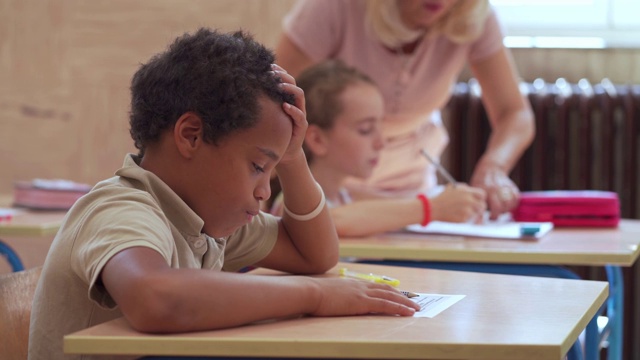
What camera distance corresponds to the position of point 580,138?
3885 millimetres

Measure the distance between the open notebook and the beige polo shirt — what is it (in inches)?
42.6

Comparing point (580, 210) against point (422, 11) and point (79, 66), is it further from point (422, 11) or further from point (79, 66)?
point (79, 66)

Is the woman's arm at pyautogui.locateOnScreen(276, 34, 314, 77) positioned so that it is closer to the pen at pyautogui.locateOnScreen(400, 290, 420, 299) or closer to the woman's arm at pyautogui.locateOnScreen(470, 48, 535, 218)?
the woman's arm at pyautogui.locateOnScreen(470, 48, 535, 218)

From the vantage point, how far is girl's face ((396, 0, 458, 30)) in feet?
8.89

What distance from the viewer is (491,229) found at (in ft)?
8.27

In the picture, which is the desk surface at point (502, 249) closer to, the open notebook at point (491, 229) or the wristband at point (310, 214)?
the open notebook at point (491, 229)

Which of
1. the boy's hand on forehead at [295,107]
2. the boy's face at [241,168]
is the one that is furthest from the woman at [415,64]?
the boy's face at [241,168]

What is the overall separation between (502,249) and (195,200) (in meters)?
0.97

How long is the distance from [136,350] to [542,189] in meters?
3.04

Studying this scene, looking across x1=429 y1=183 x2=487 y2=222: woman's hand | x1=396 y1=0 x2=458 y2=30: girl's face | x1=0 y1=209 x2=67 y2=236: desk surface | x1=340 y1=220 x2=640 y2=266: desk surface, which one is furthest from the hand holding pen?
x1=0 y1=209 x2=67 y2=236: desk surface

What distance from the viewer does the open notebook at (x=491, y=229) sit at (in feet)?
7.84

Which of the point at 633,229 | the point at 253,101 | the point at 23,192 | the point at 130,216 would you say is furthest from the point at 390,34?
the point at 130,216

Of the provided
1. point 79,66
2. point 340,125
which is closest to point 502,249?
point 340,125

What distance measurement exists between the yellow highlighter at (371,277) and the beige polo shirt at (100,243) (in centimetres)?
31
